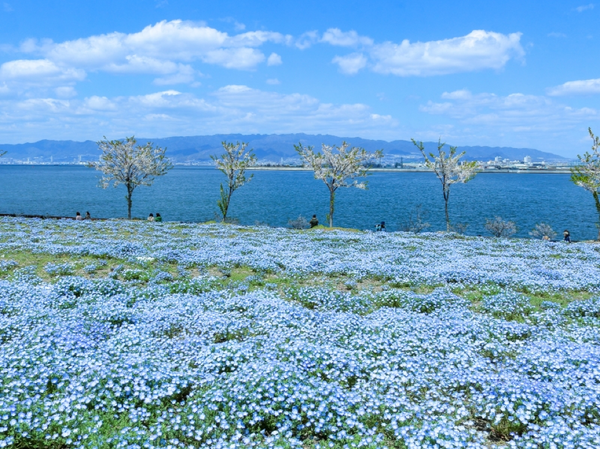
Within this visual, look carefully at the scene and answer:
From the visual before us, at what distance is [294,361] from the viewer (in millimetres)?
8477

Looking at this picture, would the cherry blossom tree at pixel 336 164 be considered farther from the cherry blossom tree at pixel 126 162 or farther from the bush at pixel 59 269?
the bush at pixel 59 269

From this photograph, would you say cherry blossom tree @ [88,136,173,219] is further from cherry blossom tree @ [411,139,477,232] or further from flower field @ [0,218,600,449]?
flower field @ [0,218,600,449]

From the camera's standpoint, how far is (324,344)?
380 inches

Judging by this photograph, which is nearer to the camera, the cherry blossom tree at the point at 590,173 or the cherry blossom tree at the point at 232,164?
the cherry blossom tree at the point at 590,173

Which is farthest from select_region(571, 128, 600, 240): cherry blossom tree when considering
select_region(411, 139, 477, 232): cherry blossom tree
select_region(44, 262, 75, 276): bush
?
select_region(44, 262, 75, 276): bush

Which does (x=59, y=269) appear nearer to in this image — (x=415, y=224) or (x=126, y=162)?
(x=126, y=162)

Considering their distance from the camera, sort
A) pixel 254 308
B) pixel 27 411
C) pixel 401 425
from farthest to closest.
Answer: pixel 254 308 → pixel 401 425 → pixel 27 411

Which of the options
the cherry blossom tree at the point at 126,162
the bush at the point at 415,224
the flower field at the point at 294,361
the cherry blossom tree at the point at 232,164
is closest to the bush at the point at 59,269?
the flower field at the point at 294,361

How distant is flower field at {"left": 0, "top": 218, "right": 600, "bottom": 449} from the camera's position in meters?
6.62

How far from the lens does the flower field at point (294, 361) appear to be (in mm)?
6617

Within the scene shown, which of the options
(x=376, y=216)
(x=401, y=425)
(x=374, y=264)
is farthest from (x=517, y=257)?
(x=376, y=216)

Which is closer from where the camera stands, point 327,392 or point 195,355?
point 327,392

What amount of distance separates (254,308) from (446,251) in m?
15.7

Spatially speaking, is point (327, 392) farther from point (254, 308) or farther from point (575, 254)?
point (575, 254)
